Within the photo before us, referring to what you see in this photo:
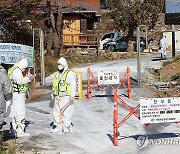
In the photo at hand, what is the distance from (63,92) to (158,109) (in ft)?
7.41

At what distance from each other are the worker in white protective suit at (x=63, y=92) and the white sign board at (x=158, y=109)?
1.76 metres

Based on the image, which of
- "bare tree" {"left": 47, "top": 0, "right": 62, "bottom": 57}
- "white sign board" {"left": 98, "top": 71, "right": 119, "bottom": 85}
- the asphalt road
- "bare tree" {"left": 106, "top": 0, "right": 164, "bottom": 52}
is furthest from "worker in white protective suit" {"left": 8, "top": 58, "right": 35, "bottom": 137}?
"bare tree" {"left": 106, "top": 0, "right": 164, "bottom": 52}

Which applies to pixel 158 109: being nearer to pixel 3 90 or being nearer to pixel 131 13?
pixel 3 90

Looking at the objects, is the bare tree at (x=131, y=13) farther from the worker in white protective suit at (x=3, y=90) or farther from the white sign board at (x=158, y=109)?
the worker in white protective suit at (x=3, y=90)

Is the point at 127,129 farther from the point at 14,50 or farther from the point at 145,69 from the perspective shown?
the point at 145,69

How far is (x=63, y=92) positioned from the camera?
1036 cm

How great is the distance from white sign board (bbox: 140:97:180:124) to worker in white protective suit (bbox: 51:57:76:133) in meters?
1.76

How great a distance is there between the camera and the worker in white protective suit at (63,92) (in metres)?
10.3

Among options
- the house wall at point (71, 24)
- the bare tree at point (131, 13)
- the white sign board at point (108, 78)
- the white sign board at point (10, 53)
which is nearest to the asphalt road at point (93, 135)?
the white sign board at point (108, 78)

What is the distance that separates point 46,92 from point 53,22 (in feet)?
40.8

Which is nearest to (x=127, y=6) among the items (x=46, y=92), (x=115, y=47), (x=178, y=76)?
(x=115, y=47)

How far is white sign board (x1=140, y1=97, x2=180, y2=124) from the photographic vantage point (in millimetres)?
9281

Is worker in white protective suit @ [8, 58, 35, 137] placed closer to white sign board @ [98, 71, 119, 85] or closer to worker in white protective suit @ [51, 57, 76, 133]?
worker in white protective suit @ [51, 57, 76, 133]

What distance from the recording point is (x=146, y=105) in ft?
30.5
